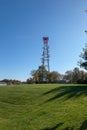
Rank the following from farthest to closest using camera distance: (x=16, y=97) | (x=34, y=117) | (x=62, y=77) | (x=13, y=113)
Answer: (x=62, y=77)
(x=16, y=97)
(x=13, y=113)
(x=34, y=117)

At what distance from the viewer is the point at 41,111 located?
61.8 ft

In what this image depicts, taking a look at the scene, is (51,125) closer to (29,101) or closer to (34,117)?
(34,117)

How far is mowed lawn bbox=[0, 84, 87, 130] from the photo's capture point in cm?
1505

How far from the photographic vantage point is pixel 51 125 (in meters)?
15.0

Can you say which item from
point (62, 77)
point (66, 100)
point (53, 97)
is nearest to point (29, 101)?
point (53, 97)

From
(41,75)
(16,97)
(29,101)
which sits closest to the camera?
(29,101)

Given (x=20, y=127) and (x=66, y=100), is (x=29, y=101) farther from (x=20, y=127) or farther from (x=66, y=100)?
(x=20, y=127)

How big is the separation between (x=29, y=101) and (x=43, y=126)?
952 cm

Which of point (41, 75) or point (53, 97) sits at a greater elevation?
point (41, 75)

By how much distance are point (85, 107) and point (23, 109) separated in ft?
17.5

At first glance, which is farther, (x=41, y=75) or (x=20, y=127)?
(x=41, y=75)

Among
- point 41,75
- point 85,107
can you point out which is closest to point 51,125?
point 85,107

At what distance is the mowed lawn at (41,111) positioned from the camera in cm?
1505

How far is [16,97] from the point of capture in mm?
26078
